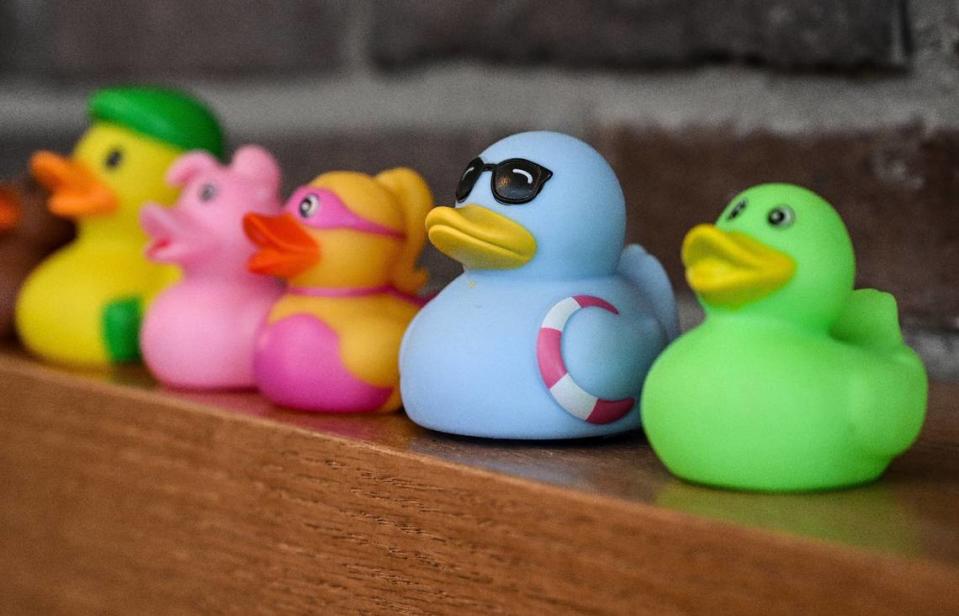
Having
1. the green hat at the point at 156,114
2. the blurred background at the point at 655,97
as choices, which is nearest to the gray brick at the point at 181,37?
the blurred background at the point at 655,97

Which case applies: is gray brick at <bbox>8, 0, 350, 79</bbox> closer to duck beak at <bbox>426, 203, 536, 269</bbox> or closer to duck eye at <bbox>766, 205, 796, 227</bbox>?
duck beak at <bbox>426, 203, 536, 269</bbox>

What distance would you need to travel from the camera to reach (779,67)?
774 mm

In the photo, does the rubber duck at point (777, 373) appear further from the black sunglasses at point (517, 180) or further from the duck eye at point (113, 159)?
the duck eye at point (113, 159)

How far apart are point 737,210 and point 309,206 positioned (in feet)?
0.83

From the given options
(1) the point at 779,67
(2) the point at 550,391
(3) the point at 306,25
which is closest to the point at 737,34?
(1) the point at 779,67

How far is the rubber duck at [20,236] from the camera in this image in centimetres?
92

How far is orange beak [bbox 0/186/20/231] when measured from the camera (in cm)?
93

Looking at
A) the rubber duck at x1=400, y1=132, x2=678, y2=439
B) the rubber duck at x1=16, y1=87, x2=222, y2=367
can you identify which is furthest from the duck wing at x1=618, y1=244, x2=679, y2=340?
the rubber duck at x1=16, y1=87, x2=222, y2=367

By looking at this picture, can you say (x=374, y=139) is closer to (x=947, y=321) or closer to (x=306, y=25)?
(x=306, y=25)

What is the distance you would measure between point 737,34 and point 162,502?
0.45 meters

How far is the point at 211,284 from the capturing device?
0.76m

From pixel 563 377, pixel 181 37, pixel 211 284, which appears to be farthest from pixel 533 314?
pixel 181 37

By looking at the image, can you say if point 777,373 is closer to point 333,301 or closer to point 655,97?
point 333,301

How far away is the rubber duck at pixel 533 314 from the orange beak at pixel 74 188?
1.12 feet
